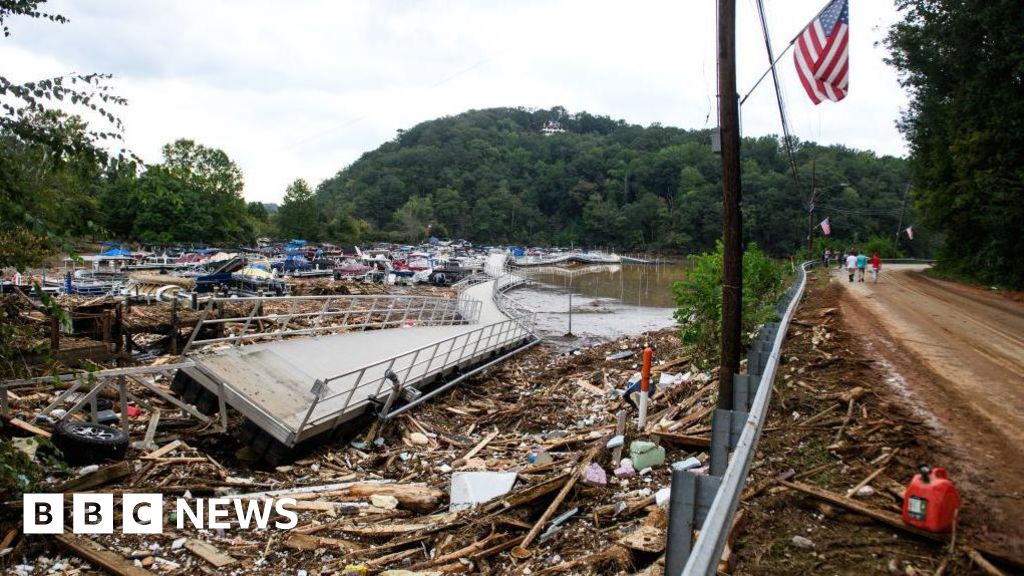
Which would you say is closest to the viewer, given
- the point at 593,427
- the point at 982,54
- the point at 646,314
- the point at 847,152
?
the point at 593,427

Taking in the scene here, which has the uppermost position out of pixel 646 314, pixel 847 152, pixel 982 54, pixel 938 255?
pixel 847 152

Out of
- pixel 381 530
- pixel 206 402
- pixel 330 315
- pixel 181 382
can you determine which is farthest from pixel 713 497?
pixel 330 315

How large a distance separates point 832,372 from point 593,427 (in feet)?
13.9

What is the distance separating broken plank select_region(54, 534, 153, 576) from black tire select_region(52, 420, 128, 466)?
7.32ft

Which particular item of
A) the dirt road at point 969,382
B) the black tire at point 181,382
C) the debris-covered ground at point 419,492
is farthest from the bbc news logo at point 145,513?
the dirt road at point 969,382

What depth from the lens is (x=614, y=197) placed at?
175500 mm

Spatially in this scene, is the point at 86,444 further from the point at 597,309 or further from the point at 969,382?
the point at 597,309

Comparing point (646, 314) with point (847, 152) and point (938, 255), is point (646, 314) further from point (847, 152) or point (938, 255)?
point (847, 152)

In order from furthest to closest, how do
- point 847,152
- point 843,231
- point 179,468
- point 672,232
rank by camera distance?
point 847,152 → point 672,232 → point 843,231 → point 179,468

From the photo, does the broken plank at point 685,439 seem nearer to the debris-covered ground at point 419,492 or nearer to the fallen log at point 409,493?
the debris-covered ground at point 419,492

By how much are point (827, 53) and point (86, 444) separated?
12638mm

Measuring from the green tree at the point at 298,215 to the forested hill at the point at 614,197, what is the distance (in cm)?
466

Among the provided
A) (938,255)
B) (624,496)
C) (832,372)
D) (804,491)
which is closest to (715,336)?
(832,372)

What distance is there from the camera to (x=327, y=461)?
9984mm
